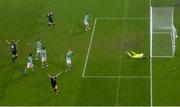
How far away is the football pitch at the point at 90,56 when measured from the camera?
33.4 metres

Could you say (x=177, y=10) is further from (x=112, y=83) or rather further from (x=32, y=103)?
(x=32, y=103)

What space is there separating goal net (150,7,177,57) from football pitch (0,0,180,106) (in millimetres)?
109

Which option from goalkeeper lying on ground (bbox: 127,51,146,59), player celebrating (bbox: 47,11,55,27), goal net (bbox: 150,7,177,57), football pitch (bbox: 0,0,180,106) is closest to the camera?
football pitch (bbox: 0,0,180,106)

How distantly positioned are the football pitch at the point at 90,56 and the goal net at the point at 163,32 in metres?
0.11

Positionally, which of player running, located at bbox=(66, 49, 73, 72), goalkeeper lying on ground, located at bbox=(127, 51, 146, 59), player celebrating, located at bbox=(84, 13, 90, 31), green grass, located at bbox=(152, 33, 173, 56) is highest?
player celebrating, located at bbox=(84, 13, 90, 31)

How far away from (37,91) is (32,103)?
143 cm

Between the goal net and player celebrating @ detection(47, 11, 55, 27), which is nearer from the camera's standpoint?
the goal net

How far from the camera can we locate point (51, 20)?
140 ft

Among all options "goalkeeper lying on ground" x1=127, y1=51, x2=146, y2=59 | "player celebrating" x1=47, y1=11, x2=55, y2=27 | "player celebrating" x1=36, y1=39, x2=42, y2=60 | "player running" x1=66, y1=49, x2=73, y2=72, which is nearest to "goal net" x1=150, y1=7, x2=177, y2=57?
"goalkeeper lying on ground" x1=127, y1=51, x2=146, y2=59

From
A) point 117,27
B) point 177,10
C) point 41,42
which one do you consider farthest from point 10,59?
point 177,10

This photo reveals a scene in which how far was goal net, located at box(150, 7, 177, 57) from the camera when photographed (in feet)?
124

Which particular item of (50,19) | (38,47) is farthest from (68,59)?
(50,19)

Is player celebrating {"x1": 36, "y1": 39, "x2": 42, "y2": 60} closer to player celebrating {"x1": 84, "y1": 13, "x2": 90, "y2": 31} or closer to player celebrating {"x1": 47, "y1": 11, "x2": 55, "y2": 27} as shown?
player celebrating {"x1": 47, "y1": 11, "x2": 55, "y2": 27}

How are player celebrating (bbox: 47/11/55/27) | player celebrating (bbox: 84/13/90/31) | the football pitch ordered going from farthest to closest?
1. player celebrating (bbox: 47/11/55/27)
2. player celebrating (bbox: 84/13/90/31)
3. the football pitch
